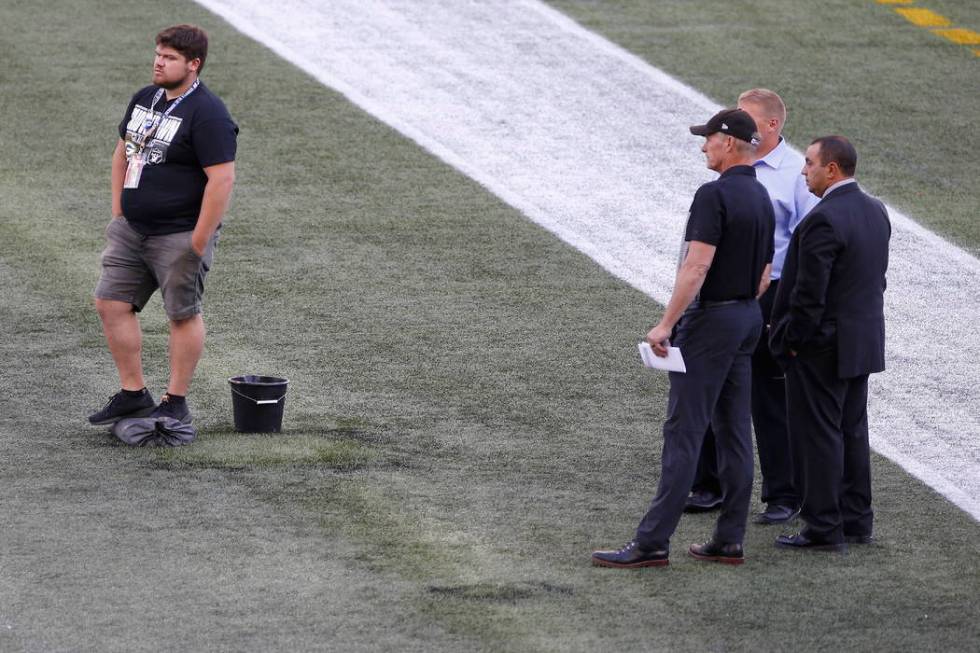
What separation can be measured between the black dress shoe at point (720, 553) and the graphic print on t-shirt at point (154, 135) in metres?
3.03

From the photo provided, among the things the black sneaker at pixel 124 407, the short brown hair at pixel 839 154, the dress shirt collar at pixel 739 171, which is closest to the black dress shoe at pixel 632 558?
the dress shirt collar at pixel 739 171

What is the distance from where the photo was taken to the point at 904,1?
18.9m

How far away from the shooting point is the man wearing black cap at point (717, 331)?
6445 millimetres

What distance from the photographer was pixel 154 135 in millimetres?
7832

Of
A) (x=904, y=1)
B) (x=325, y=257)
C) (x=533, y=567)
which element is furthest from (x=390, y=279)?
(x=904, y=1)

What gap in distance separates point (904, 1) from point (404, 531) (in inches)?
536

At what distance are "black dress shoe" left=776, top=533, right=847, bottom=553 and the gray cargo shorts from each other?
2898 millimetres

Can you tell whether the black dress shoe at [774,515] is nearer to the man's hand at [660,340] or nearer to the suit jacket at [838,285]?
the suit jacket at [838,285]

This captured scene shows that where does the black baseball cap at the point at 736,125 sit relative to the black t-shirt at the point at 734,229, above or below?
above

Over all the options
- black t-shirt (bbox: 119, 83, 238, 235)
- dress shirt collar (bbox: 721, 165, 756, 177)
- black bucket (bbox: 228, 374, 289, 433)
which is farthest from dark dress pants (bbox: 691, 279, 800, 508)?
black t-shirt (bbox: 119, 83, 238, 235)

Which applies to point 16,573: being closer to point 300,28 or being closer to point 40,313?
point 40,313

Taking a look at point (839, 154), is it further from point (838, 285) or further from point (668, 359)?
point (668, 359)

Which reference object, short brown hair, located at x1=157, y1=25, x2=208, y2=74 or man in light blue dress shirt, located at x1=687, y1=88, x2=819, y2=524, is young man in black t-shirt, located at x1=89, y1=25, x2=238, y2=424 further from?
man in light blue dress shirt, located at x1=687, y1=88, x2=819, y2=524

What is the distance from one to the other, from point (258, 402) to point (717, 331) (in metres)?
2.49
